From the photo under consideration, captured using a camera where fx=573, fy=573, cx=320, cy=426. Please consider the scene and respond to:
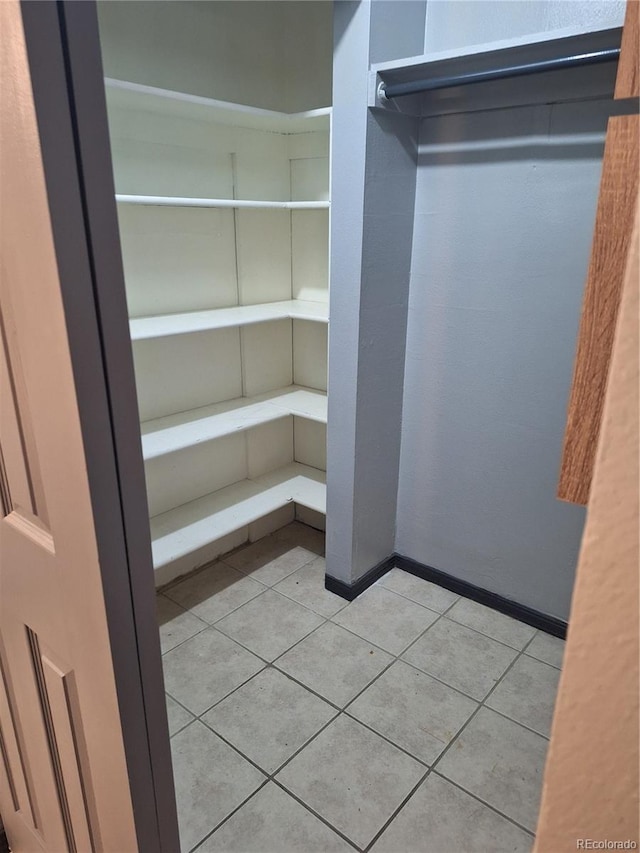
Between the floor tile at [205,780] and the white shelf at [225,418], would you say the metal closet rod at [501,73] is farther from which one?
the floor tile at [205,780]

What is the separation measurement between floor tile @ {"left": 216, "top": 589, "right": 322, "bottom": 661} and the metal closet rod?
1.94 meters

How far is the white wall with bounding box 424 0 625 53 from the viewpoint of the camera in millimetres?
1677

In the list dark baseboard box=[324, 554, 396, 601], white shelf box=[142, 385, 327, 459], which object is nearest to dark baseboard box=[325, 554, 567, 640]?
dark baseboard box=[324, 554, 396, 601]

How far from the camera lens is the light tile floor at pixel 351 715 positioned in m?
1.54

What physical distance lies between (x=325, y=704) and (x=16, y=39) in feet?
6.24

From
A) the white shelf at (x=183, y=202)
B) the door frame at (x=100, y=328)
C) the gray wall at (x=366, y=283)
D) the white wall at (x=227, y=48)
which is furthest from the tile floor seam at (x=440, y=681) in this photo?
the white wall at (x=227, y=48)

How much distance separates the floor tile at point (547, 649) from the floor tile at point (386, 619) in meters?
0.38

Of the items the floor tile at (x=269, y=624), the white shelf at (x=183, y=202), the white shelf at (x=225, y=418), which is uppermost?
the white shelf at (x=183, y=202)

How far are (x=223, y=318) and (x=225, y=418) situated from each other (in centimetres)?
43

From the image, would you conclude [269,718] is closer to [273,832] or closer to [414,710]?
[273,832]

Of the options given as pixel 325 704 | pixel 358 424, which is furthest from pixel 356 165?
pixel 325 704

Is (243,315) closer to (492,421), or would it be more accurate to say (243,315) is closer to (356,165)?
(356,165)

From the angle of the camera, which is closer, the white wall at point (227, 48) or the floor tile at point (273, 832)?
the floor tile at point (273, 832)

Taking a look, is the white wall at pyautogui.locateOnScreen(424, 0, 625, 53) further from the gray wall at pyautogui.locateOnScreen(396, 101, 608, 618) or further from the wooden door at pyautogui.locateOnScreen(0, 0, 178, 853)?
the wooden door at pyautogui.locateOnScreen(0, 0, 178, 853)
